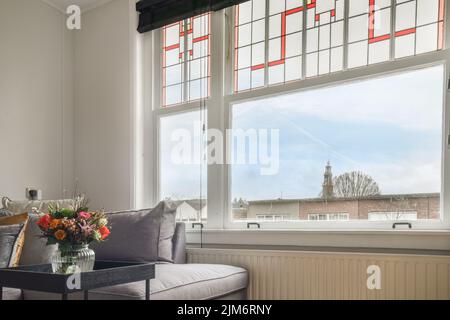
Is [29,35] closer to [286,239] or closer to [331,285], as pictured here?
[286,239]

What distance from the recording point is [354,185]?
3010 millimetres

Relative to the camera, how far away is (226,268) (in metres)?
3.03

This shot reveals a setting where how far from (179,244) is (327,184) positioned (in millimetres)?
1063

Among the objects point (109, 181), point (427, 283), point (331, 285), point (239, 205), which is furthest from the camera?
point (109, 181)

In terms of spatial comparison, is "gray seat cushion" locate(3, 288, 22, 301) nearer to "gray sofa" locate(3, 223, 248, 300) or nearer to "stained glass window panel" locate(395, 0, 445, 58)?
"gray sofa" locate(3, 223, 248, 300)

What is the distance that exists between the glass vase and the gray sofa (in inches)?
9.9

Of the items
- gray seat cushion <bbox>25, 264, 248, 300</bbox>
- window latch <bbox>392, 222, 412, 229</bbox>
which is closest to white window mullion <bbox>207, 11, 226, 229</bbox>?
gray seat cushion <bbox>25, 264, 248, 300</bbox>

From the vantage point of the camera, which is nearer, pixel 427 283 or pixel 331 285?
pixel 427 283

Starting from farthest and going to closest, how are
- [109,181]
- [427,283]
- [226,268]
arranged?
[109,181], [226,268], [427,283]

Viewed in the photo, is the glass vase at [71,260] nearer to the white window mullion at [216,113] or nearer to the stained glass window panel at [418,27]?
the white window mullion at [216,113]

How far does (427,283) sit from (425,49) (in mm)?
1284

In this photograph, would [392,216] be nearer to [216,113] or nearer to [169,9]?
[216,113]

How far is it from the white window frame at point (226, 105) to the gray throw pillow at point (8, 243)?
1.27 meters
